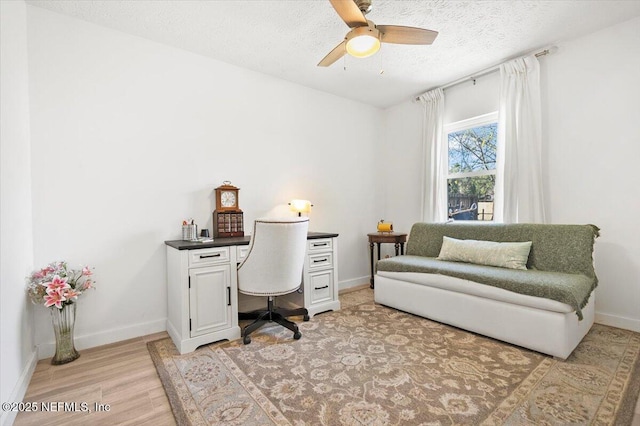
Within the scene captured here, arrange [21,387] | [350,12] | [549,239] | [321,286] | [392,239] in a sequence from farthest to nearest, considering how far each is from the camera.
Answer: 1. [392,239]
2. [321,286]
3. [549,239]
4. [350,12]
5. [21,387]

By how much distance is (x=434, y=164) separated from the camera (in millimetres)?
4008

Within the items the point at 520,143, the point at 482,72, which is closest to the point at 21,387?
the point at 520,143

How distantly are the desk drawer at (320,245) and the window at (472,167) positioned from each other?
1925 mm

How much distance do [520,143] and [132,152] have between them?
399 cm

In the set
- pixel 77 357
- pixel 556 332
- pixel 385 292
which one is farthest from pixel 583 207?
pixel 77 357

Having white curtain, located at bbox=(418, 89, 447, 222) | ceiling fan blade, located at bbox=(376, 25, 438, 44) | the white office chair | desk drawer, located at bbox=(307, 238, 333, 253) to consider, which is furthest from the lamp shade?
ceiling fan blade, located at bbox=(376, 25, 438, 44)

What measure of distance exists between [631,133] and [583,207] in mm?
744

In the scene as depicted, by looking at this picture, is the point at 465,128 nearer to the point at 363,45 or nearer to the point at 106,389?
the point at 363,45

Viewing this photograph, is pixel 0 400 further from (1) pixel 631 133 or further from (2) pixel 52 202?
(1) pixel 631 133

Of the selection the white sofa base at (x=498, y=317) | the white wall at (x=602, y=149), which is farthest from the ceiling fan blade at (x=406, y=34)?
the white sofa base at (x=498, y=317)

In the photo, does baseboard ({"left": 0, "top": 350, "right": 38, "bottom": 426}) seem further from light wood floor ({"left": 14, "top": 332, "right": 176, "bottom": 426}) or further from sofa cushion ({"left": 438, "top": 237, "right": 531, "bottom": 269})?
sofa cushion ({"left": 438, "top": 237, "right": 531, "bottom": 269})

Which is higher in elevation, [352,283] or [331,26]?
A: [331,26]

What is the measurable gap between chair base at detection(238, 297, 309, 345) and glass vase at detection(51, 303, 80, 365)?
1281mm

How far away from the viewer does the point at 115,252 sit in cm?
253
